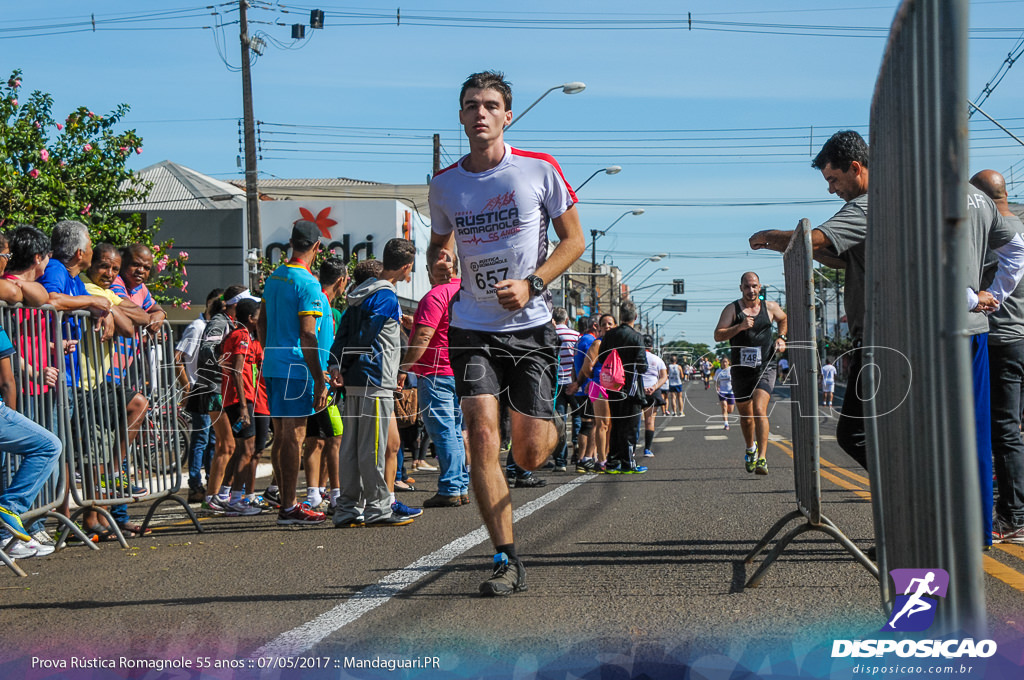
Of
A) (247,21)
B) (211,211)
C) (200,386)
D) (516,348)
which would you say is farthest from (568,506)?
(211,211)

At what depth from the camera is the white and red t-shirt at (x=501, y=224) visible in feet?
17.4

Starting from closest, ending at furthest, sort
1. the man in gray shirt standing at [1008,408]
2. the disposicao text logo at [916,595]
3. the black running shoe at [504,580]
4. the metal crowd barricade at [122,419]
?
the disposicao text logo at [916,595] < the black running shoe at [504,580] < the man in gray shirt standing at [1008,408] < the metal crowd barricade at [122,419]

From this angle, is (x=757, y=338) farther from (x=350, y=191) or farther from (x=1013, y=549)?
(x=350, y=191)

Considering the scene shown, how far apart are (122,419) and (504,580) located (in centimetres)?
359

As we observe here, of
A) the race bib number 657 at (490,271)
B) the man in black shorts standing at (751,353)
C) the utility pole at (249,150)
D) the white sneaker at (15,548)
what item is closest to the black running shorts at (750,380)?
the man in black shorts standing at (751,353)

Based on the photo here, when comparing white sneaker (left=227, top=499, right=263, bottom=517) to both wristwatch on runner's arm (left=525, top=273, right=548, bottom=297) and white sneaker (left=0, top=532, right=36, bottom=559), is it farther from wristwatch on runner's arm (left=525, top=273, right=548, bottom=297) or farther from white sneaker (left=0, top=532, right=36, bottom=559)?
wristwatch on runner's arm (left=525, top=273, right=548, bottom=297)

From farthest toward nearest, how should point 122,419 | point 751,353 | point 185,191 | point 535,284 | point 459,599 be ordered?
point 185,191 < point 751,353 < point 122,419 < point 535,284 < point 459,599

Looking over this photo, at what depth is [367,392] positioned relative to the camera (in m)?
8.38

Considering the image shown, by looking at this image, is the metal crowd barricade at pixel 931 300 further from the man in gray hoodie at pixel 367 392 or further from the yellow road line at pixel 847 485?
the yellow road line at pixel 847 485

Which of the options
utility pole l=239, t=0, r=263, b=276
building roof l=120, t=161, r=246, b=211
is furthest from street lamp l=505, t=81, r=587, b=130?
building roof l=120, t=161, r=246, b=211

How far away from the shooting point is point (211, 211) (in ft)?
132

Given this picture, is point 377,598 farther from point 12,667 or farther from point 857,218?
point 857,218

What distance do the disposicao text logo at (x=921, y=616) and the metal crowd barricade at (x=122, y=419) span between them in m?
5.49

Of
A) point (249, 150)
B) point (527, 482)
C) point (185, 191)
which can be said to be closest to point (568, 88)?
point (249, 150)
